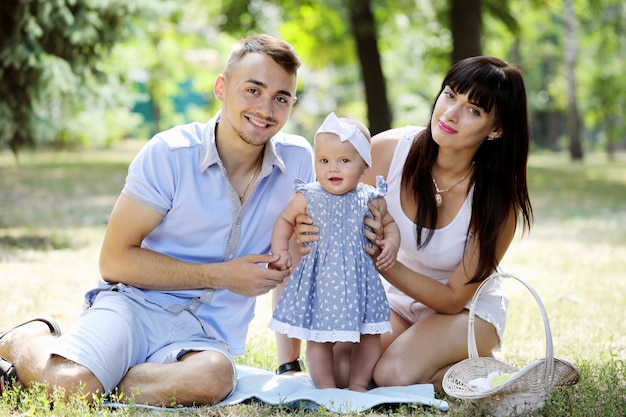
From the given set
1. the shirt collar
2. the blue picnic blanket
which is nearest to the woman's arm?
the blue picnic blanket

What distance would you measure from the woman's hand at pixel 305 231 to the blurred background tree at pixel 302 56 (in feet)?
17.2

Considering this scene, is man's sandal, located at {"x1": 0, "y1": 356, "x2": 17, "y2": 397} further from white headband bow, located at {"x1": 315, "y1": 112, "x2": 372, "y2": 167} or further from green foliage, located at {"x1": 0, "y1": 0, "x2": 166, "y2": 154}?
green foliage, located at {"x1": 0, "y1": 0, "x2": 166, "y2": 154}

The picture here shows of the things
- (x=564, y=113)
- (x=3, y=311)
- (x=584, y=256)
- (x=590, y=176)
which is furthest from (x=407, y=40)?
(x=3, y=311)

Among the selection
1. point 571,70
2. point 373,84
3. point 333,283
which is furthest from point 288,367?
point 571,70

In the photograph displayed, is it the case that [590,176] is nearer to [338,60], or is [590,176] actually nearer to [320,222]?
[338,60]

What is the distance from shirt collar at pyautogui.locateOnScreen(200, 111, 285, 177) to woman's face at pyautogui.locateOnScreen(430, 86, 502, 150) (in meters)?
0.79

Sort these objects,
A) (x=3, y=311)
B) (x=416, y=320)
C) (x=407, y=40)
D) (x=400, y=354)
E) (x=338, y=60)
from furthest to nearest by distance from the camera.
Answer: (x=407, y=40) → (x=338, y=60) → (x=3, y=311) → (x=416, y=320) → (x=400, y=354)

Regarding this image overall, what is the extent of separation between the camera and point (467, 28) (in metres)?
15.1

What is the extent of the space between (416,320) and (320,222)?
1010 mm

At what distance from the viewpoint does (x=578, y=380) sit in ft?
12.1

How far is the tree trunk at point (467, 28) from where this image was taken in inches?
592

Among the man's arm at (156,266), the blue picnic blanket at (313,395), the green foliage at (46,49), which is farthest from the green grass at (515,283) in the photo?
the green foliage at (46,49)

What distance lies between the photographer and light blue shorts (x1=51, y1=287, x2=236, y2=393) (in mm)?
3520

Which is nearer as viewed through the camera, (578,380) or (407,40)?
(578,380)
